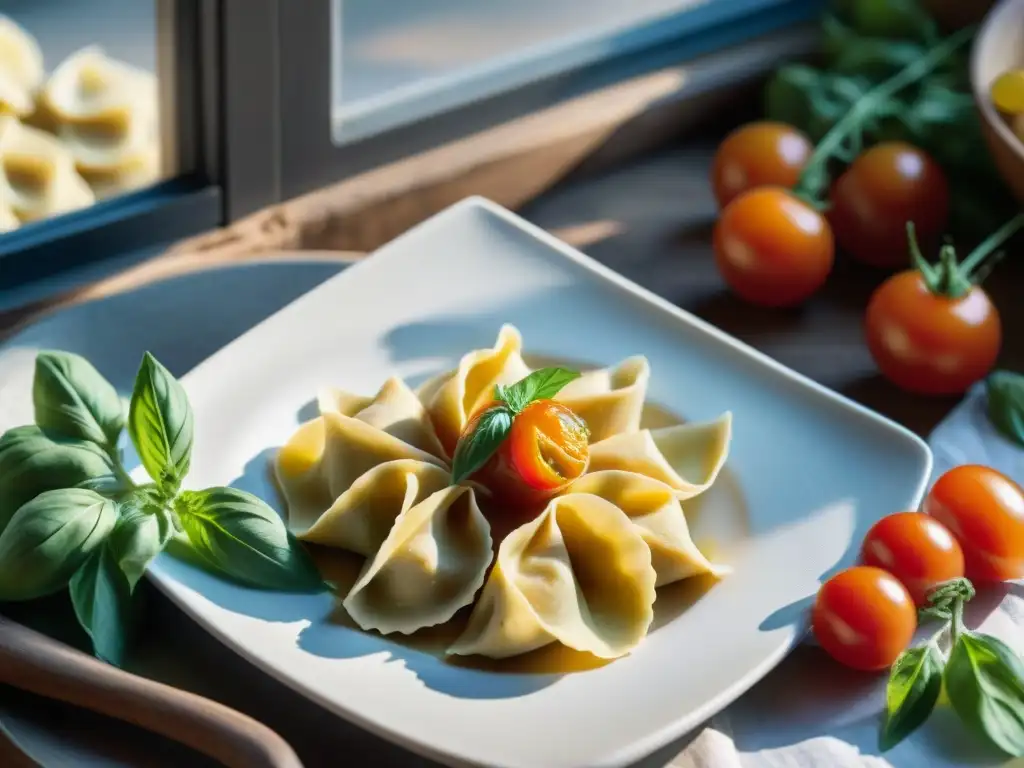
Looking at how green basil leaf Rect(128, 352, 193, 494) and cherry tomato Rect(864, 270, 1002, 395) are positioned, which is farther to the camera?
cherry tomato Rect(864, 270, 1002, 395)

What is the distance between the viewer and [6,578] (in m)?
0.79

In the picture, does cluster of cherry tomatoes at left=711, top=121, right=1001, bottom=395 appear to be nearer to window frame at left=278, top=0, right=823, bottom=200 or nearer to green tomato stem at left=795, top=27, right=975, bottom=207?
green tomato stem at left=795, top=27, right=975, bottom=207

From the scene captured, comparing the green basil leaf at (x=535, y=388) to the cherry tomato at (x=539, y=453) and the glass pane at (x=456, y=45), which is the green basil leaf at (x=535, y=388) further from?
the glass pane at (x=456, y=45)

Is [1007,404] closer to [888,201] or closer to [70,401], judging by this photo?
[888,201]

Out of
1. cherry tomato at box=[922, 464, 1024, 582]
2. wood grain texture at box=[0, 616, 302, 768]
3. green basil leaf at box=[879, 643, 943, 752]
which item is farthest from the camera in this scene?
cherry tomato at box=[922, 464, 1024, 582]

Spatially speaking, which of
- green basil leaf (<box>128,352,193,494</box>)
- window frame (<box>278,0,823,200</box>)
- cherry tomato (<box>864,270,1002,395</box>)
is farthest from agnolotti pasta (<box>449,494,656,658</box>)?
window frame (<box>278,0,823,200</box>)

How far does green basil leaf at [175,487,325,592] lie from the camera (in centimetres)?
84

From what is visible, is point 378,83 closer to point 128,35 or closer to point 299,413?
point 128,35

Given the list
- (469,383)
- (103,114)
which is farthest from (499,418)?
(103,114)

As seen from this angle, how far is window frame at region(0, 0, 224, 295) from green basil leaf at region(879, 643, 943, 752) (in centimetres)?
71

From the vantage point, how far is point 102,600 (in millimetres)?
807

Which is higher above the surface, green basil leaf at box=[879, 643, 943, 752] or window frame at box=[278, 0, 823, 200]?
window frame at box=[278, 0, 823, 200]

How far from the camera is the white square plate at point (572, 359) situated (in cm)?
78

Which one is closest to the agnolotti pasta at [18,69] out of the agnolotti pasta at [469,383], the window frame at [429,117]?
the window frame at [429,117]
